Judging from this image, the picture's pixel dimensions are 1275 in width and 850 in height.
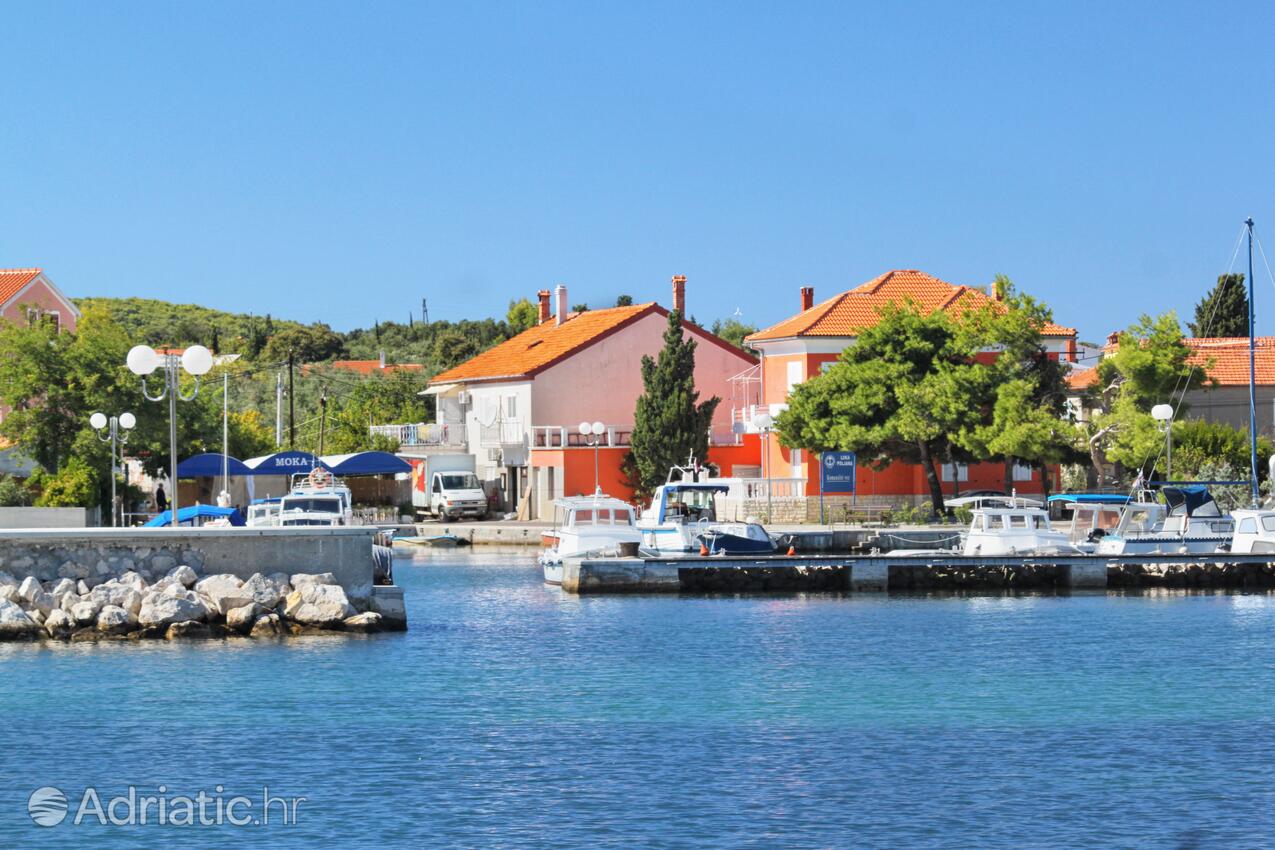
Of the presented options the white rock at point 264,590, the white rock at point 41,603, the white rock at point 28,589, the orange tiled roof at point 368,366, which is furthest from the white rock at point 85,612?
the orange tiled roof at point 368,366

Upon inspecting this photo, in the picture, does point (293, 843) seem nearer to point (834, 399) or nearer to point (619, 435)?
point (834, 399)

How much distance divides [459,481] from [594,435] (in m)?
6.04

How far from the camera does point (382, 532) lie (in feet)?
165

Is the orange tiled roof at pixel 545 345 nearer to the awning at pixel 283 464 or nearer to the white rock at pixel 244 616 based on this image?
the awning at pixel 283 464

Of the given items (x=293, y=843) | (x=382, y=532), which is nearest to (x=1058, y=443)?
(x=382, y=532)

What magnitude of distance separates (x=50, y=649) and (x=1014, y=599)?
73.6 ft

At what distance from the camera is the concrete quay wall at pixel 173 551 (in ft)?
111

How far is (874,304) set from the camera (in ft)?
222

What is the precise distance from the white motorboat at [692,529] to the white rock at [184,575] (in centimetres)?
1657

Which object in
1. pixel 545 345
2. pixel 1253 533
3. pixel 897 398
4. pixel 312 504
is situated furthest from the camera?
pixel 545 345

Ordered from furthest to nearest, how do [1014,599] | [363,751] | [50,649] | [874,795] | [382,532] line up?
[382,532] < [1014,599] < [50,649] < [363,751] < [874,795]

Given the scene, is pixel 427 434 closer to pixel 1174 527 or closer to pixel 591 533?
pixel 591 533

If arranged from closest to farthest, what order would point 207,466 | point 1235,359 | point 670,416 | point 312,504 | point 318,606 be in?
1. point 318,606
2. point 312,504
3. point 207,466
4. point 670,416
5. point 1235,359

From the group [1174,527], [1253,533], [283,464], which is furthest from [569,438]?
[1253,533]
